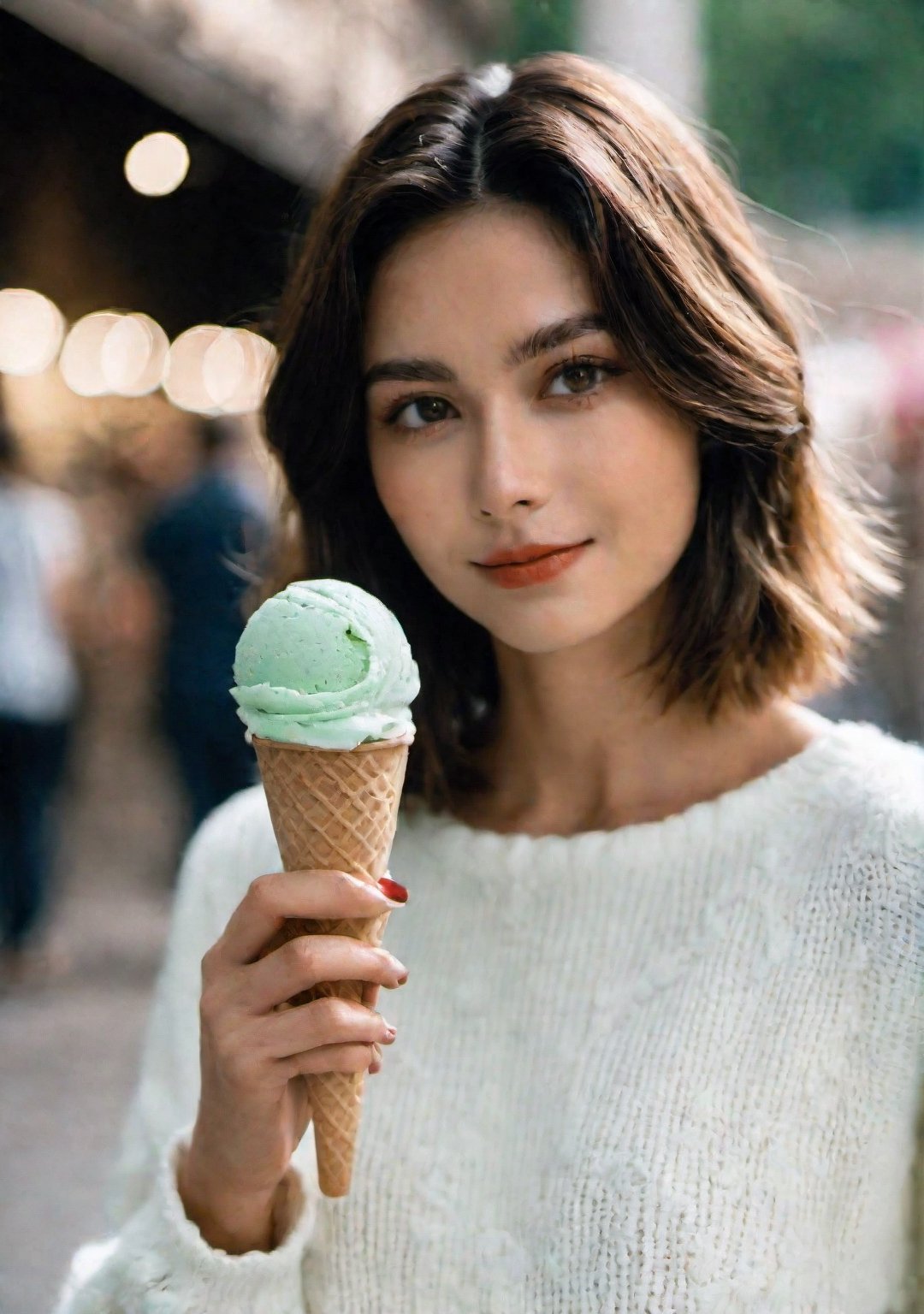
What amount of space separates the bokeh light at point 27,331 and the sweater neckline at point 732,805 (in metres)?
0.86

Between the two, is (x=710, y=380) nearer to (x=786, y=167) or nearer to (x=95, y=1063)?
(x=786, y=167)

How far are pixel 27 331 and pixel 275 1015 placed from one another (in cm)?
94

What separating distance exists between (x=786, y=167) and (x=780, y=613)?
27.7 inches

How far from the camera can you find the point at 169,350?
1.63 meters

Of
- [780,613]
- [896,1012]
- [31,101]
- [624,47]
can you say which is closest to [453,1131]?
[896,1012]

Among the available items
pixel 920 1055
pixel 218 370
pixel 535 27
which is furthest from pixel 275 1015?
pixel 535 27

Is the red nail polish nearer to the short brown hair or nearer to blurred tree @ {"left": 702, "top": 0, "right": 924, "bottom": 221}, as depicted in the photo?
the short brown hair

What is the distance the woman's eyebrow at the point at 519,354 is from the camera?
1218 mm

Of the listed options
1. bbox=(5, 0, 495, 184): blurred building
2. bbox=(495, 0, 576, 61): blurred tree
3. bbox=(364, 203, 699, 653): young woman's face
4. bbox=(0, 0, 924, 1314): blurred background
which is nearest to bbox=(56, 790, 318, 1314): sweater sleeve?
bbox=(0, 0, 924, 1314): blurred background

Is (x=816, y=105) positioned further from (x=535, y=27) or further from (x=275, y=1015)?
(x=275, y=1015)

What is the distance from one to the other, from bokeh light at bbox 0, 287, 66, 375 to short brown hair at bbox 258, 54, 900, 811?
29 cm

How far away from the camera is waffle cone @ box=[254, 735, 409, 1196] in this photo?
1.04 m

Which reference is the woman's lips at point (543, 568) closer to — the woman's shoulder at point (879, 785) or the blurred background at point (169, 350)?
the woman's shoulder at point (879, 785)

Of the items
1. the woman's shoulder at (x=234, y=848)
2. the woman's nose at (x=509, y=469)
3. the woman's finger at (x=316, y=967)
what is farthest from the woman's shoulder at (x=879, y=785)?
the woman's shoulder at (x=234, y=848)
